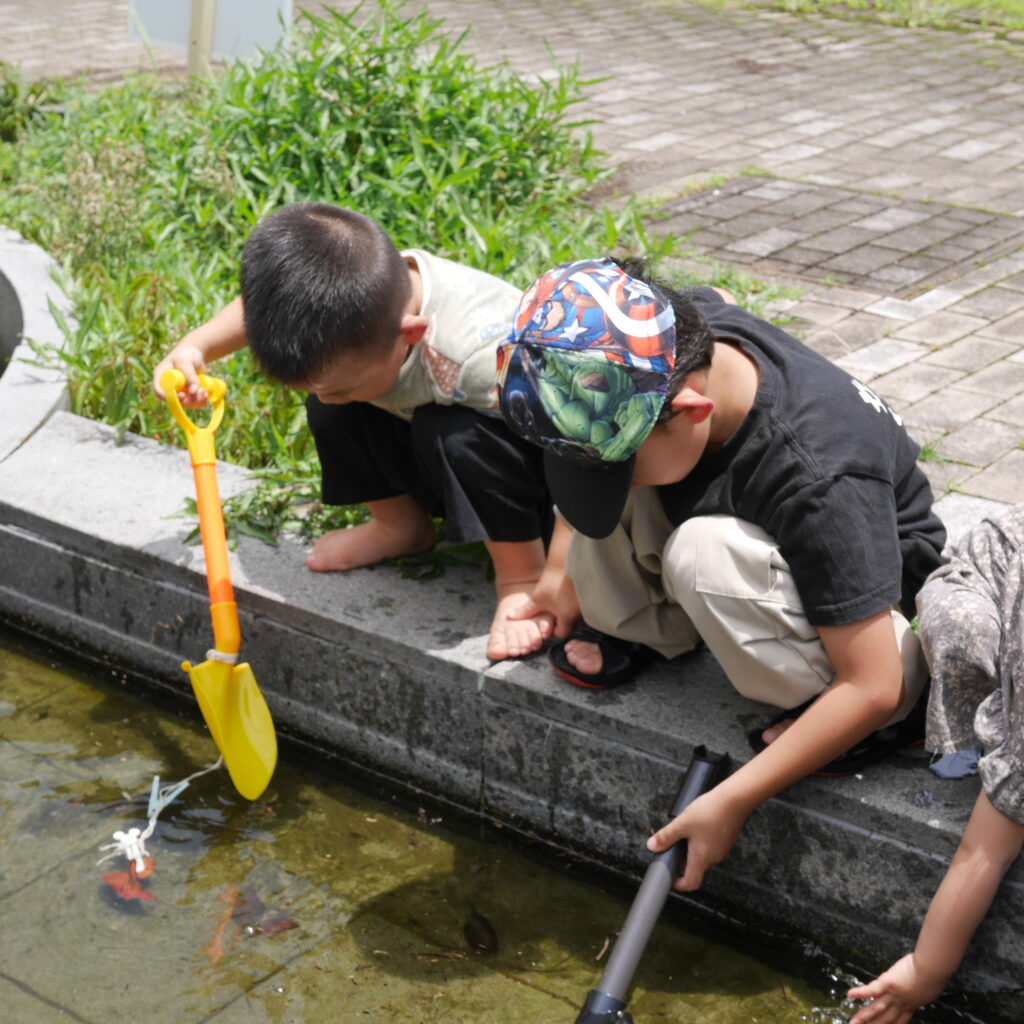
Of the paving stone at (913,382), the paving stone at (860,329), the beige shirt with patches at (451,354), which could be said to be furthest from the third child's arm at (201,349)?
the paving stone at (860,329)

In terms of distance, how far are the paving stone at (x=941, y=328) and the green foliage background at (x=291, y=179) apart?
72 cm

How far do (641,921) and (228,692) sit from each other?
35.4 inches

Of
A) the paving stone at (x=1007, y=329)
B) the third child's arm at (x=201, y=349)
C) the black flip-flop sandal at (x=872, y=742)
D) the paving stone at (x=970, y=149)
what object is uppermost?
the third child's arm at (x=201, y=349)

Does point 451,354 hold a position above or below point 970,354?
above

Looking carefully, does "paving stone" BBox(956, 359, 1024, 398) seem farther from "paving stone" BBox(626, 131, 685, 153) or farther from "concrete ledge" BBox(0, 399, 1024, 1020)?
"paving stone" BBox(626, 131, 685, 153)

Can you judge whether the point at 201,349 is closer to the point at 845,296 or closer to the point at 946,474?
the point at 946,474

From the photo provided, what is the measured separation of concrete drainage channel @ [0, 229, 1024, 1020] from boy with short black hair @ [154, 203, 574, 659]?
106mm

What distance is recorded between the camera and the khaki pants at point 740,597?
6.07 feet

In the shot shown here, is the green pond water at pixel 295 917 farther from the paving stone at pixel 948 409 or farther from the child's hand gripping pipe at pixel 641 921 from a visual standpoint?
the paving stone at pixel 948 409

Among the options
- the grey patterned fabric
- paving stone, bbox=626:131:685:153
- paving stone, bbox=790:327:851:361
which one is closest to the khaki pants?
the grey patterned fabric

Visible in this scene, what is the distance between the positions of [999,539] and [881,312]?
6.80 feet

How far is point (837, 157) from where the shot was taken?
551cm

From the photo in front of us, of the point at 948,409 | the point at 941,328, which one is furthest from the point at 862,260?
the point at 948,409

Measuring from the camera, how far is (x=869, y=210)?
4.80m
